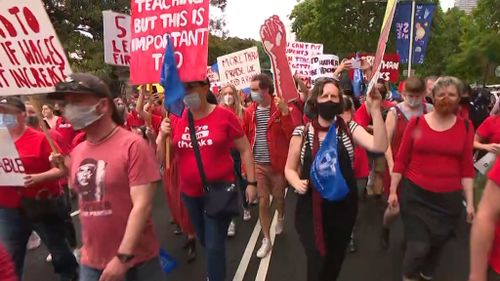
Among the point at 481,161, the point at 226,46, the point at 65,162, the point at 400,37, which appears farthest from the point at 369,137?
the point at 226,46

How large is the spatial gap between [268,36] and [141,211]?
108 inches

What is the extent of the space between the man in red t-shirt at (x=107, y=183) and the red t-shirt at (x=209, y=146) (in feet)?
4.67

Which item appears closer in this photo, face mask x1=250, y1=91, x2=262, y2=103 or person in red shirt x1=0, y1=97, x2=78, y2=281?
person in red shirt x1=0, y1=97, x2=78, y2=281

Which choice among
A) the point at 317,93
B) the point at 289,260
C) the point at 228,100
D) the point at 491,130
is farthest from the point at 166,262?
the point at 228,100

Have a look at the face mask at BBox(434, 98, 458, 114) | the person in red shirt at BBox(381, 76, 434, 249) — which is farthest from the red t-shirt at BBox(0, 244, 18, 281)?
the person in red shirt at BBox(381, 76, 434, 249)

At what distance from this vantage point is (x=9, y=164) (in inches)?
149

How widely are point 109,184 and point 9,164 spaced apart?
1.43m

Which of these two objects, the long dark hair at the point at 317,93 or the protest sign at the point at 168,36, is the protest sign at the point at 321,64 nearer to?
the protest sign at the point at 168,36

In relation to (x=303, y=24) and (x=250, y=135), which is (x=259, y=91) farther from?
(x=303, y=24)

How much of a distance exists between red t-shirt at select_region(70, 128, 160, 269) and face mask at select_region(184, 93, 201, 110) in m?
1.40

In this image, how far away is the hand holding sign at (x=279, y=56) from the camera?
4.97 meters

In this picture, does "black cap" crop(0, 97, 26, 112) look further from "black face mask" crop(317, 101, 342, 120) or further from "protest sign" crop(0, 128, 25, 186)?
"black face mask" crop(317, 101, 342, 120)

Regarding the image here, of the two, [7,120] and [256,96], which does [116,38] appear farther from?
[7,120]

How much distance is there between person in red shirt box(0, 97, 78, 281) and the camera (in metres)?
3.95
